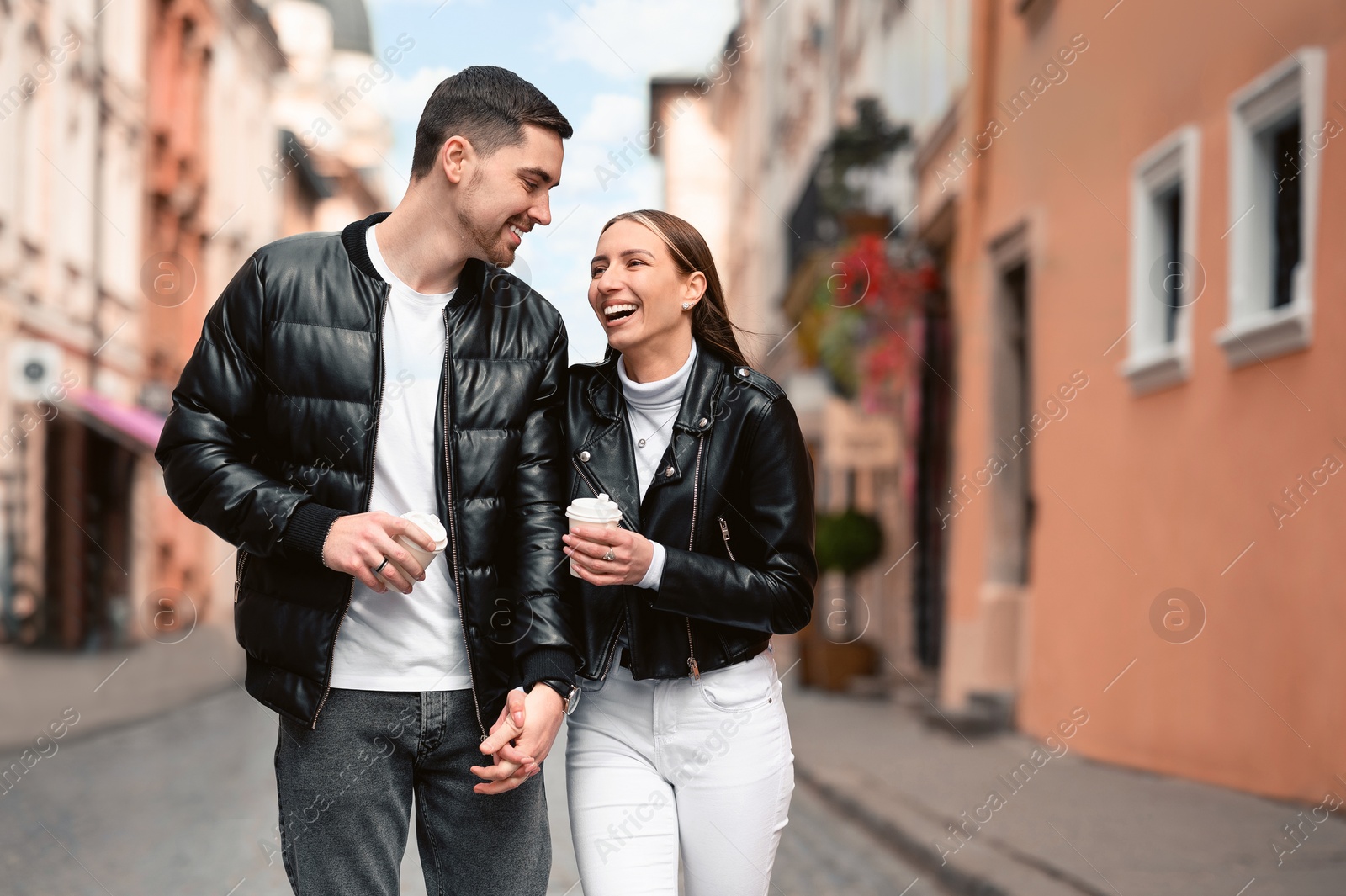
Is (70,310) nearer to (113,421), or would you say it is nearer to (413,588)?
(113,421)

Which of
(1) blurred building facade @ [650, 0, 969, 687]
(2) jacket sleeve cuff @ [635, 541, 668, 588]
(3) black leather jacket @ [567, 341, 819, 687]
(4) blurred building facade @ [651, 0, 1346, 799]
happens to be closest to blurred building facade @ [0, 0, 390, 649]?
(4) blurred building facade @ [651, 0, 1346, 799]

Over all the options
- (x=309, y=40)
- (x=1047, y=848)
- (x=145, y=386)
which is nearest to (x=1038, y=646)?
(x=1047, y=848)

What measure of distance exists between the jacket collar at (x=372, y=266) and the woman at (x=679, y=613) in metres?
0.24

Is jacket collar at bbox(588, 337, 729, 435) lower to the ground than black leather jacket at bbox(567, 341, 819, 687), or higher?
higher

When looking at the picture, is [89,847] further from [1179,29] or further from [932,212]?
[932,212]

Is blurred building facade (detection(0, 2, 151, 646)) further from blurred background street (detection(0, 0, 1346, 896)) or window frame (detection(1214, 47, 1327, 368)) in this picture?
window frame (detection(1214, 47, 1327, 368))

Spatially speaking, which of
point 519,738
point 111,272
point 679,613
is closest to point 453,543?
point 519,738

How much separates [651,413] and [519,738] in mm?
711

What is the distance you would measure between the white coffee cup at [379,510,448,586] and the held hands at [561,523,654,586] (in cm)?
25

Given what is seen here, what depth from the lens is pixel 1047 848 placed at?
620 centimetres

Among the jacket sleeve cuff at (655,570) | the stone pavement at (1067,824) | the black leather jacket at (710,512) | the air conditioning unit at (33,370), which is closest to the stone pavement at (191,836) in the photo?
the stone pavement at (1067,824)

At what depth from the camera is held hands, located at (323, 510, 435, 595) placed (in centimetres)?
242

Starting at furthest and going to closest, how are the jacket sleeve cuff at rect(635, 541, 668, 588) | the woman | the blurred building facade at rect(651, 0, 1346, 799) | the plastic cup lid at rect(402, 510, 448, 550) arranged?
the blurred building facade at rect(651, 0, 1346, 799), the woman, the jacket sleeve cuff at rect(635, 541, 668, 588), the plastic cup lid at rect(402, 510, 448, 550)

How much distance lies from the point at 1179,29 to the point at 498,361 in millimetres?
7284
